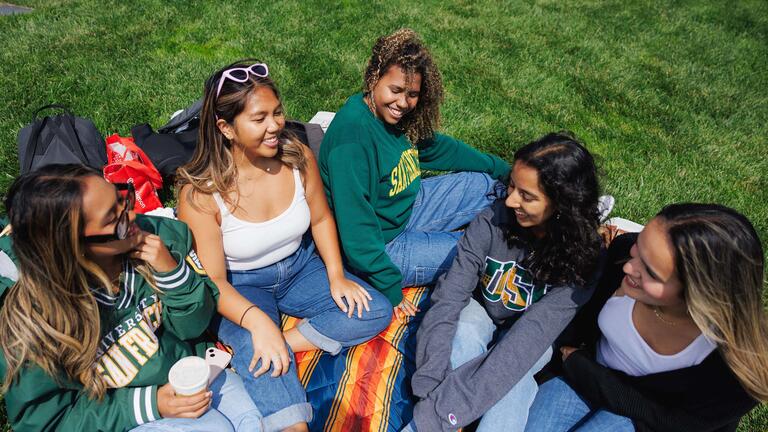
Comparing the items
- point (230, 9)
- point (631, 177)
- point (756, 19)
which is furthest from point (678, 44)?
point (230, 9)

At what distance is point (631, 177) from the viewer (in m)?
4.55

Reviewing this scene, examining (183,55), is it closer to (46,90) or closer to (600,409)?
(46,90)

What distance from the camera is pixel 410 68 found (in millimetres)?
2973

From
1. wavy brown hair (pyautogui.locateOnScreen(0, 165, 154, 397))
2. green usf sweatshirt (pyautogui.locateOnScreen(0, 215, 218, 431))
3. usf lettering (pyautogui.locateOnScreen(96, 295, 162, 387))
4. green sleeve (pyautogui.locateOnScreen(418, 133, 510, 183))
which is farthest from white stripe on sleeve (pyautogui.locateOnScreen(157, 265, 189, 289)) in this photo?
green sleeve (pyautogui.locateOnScreen(418, 133, 510, 183))

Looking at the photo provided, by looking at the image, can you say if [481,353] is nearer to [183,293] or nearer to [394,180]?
[394,180]

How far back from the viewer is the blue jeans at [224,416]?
7.23 feet

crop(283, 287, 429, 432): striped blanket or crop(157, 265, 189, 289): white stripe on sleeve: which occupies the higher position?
crop(157, 265, 189, 289): white stripe on sleeve

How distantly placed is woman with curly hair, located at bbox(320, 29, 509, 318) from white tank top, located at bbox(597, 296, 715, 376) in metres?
1.10

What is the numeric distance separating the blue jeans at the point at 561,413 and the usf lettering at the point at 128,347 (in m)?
1.86

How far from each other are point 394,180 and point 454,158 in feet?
2.80

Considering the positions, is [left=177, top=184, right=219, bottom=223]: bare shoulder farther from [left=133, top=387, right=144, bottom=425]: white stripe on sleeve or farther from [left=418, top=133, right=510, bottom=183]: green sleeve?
[left=418, top=133, right=510, bottom=183]: green sleeve

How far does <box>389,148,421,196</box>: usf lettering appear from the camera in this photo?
10.4ft

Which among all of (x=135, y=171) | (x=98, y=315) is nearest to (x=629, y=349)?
(x=98, y=315)

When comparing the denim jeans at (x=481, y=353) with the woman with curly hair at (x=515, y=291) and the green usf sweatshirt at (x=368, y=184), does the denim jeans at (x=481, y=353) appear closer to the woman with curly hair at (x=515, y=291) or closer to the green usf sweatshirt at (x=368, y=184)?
the woman with curly hair at (x=515, y=291)
